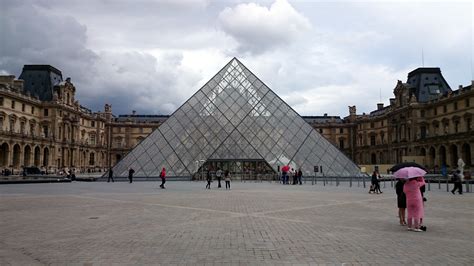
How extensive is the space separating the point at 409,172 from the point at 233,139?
19743 mm

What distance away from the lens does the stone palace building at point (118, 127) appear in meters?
48.7

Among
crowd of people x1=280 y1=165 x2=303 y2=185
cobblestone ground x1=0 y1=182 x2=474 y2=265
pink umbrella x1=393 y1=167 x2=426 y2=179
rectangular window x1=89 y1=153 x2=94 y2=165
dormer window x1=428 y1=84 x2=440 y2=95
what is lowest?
cobblestone ground x1=0 y1=182 x2=474 y2=265

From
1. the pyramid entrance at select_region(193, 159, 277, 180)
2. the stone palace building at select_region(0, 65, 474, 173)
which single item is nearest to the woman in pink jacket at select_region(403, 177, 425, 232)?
the pyramid entrance at select_region(193, 159, 277, 180)

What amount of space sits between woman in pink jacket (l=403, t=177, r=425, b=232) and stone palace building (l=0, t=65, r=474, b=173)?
42141 mm

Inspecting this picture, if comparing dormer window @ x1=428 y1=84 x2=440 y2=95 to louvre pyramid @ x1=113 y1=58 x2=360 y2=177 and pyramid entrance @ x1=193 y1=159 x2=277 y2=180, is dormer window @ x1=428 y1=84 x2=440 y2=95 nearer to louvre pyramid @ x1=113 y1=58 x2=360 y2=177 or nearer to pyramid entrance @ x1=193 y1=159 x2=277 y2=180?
louvre pyramid @ x1=113 y1=58 x2=360 y2=177

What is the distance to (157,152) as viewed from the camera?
26000 millimetres

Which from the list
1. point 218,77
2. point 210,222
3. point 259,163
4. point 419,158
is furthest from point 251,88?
point 419,158

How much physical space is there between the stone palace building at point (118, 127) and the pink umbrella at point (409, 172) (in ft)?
138

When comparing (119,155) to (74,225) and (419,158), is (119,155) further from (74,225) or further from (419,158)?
(74,225)

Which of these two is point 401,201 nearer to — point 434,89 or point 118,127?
point 434,89

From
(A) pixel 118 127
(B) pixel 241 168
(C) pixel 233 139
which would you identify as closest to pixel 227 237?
(C) pixel 233 139

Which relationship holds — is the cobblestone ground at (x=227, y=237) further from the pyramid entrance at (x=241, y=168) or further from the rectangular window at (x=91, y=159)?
the rectangular window at (x=91, y=159)

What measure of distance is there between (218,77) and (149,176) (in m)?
10.1

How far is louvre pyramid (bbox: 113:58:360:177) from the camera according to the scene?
25719mm
